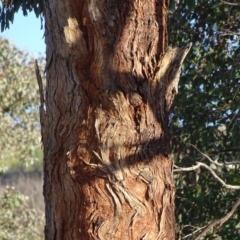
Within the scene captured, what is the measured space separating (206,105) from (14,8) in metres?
2.35

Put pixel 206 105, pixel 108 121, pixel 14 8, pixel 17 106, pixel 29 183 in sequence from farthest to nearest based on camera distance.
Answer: pixel 29 183, pixel 17 106, pixel 206 105, pixel 14 8, pixel 108 121

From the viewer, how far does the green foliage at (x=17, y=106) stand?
15.6 metres

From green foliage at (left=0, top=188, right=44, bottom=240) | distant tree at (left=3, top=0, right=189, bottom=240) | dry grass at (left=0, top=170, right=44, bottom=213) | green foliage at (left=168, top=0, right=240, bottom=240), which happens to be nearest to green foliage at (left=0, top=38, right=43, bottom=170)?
green foliage at (left=0, top=188, right=44, bottom=240)

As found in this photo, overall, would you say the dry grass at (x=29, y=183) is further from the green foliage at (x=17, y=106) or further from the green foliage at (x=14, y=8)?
the green foliage at (x=14, y=8)

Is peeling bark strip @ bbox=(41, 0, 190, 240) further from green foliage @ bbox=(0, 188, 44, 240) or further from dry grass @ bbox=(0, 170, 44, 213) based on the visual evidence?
dry grass @ bbox=(0, 170, 44, 213)

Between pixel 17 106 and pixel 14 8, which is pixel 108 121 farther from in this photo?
pixel 17 106

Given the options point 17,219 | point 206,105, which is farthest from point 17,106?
point 206,105

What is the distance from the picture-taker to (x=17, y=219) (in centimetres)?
1559

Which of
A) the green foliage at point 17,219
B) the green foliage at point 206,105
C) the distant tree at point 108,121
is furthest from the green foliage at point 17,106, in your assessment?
the distant tree at point 108,121

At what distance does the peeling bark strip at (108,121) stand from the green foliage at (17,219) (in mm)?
10324

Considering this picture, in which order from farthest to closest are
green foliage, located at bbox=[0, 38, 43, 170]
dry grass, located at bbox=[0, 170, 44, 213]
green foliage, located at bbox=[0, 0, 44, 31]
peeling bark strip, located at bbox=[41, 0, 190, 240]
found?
dry grass, located at bbox=[0, 170, 44, 213] < green foliage, located at bbox=[0, 38, 43, 170] < green foliage, located at bbox=[0, 0, 44, 31] < peeling bark strip, located at bbox=[41, 0, 190, 240]

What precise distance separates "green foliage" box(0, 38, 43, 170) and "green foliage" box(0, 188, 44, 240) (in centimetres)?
80

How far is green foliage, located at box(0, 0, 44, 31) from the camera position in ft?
25.3

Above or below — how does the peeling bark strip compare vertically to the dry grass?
above
